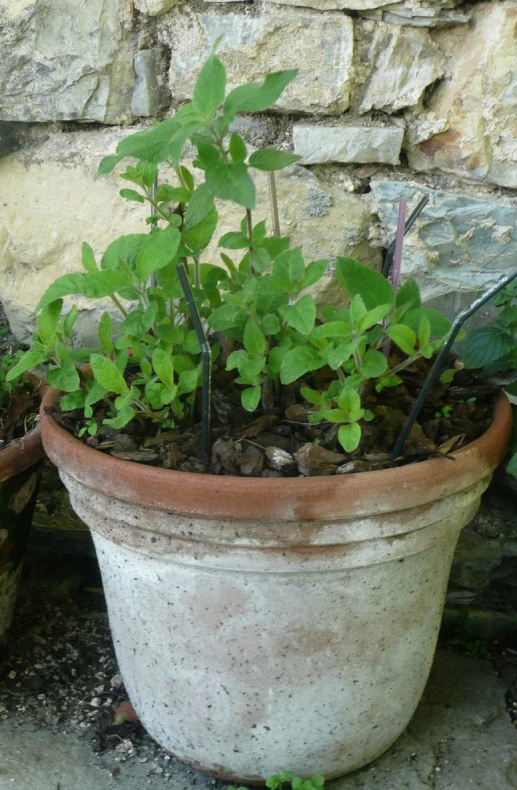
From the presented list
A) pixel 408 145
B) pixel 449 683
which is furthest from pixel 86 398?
pixel 449 683

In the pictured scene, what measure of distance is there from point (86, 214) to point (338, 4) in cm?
61

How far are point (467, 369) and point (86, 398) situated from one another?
656mm

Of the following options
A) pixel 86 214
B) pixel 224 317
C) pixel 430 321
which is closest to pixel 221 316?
pixel 224 317

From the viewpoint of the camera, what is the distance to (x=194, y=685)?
1299 mm

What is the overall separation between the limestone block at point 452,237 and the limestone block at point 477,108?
51 mm

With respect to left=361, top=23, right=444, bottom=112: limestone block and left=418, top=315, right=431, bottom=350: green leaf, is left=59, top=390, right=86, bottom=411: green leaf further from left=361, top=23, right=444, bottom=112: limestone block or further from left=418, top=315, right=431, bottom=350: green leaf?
left=361, top=23, right=444, bottom=112: limestone block

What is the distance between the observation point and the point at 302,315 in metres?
1.17

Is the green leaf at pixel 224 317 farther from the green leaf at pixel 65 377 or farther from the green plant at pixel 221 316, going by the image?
the green leaf at pixel 65 377

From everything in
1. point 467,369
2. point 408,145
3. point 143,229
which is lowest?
point 467,369

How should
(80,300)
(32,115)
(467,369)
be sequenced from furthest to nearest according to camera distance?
(80,300), (32,115), (467,369)

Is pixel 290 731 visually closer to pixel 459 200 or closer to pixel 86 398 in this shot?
pixel 86 398

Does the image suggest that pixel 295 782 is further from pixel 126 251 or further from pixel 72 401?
pixel 126 251

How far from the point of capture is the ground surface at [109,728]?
1417mm

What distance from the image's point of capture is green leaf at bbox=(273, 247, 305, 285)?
3.98 feet
